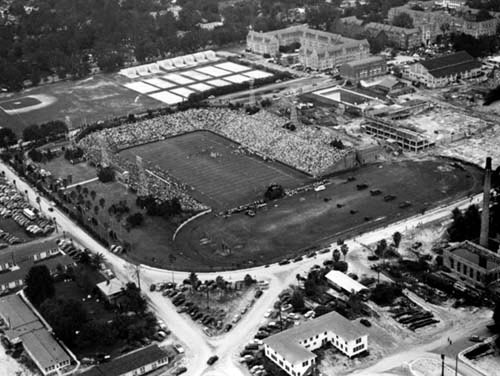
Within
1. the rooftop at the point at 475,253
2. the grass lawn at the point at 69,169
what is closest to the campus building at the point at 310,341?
the rooftop at the point at 475,253

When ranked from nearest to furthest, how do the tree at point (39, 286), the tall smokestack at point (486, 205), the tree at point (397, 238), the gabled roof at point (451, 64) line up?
1. the tree at point (39, 286)
2. the tall smokestack at point (486, 205)
3. the tree at point (397, 238)
4. the gabled roof at point (451, 64)

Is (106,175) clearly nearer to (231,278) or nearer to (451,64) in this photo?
(231,278)

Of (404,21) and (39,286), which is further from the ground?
(404,21)

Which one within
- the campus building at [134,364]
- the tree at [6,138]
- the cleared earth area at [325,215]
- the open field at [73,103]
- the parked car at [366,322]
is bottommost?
the cleared earth area at [325,215]

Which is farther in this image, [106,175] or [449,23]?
[449,23]

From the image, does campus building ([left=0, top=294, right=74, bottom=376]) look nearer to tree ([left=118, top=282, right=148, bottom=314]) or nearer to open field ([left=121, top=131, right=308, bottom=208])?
tree ([left=118, top=282, right=148, bottom=314])

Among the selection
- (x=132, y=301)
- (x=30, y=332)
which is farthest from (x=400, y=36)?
(x=30, y=332)

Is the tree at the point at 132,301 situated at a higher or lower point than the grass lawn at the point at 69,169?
higher

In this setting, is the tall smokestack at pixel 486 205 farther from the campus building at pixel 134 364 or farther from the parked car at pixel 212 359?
the campus building at pixel 134 364
